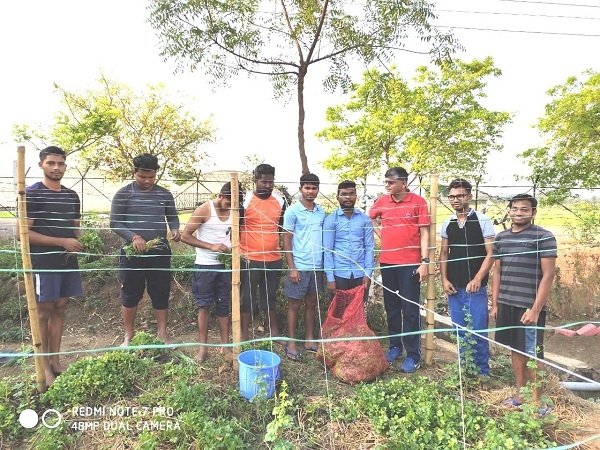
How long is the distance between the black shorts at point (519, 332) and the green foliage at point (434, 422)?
555 mm

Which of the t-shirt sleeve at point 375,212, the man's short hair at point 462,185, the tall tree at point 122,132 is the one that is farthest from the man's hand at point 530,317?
the tall tree at point 122,132

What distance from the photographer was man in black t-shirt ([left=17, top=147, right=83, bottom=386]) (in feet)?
10.5

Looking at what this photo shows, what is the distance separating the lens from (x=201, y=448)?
2.62 metres

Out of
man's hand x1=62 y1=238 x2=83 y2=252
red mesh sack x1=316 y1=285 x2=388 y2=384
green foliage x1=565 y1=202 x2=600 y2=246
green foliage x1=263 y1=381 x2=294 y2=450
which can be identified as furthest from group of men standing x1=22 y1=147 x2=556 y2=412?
green foliage x1=565 y1=202 x2=600 y2=246

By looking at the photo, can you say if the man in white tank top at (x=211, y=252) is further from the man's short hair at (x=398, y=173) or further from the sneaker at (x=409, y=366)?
the sneaker at (x=409, y=366)

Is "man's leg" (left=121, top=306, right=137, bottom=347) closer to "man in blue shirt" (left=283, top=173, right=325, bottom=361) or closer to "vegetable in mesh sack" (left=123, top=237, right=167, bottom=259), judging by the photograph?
"vegetable in mesh sack" (left=123, top=237, right=167, bottom=259)

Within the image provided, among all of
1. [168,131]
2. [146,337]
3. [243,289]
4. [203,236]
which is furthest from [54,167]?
[168,131]

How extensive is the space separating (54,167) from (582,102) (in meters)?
13.9

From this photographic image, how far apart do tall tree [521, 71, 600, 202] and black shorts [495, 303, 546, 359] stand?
31.8 ft

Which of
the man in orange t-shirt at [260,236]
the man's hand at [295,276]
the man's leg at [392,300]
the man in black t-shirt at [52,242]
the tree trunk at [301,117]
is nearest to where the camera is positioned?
the man in black t-shirt at [52,242]

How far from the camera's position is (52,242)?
3.23 metres

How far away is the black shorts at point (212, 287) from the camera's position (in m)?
3.72

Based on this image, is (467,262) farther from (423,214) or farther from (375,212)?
(375,212)

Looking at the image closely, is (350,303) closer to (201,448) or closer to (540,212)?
(201,448)
